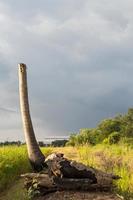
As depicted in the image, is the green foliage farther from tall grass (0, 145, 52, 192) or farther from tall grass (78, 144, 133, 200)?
tall grass (0, 145, 52, 192)

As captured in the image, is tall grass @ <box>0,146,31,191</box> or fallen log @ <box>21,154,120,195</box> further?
tall grass @ <box>0,146,31,191</box>

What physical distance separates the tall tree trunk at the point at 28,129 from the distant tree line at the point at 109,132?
5024mm

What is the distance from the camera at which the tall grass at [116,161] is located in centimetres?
1223

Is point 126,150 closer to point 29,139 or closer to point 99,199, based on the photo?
point 29,139

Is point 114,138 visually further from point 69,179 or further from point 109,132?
point 69,179

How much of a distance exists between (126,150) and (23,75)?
4014 mm

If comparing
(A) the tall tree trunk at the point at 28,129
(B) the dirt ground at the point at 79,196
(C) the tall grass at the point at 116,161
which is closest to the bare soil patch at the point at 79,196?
(B) the dirt ground at the point at 79,196

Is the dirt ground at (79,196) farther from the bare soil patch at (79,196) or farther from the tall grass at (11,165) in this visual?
the tall grass at (11,165)

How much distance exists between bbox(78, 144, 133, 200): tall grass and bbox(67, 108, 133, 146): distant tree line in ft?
12.1

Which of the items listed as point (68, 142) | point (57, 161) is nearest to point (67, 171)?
point (57, 161)

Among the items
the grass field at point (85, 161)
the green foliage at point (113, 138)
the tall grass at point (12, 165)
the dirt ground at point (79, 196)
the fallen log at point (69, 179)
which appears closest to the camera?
the dirt ground at point (79, 196)

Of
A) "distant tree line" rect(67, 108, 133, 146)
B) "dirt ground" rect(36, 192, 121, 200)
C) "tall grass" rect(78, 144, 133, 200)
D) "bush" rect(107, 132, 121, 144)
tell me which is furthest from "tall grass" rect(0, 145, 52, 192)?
"bush" rect(107, 132, 121, 144)

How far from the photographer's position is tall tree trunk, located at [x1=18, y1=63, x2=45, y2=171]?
14633mm

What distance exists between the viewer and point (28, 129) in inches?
599
